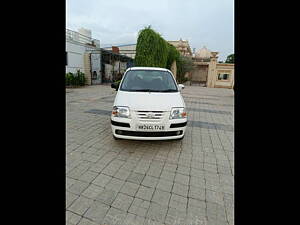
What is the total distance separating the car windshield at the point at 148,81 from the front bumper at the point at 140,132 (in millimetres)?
1047

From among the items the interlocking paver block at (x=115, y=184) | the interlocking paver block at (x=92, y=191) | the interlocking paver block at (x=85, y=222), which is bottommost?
the interlocking paver block at (x=85, y=222)

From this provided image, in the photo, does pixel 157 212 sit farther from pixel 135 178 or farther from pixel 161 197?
pixel 135 178

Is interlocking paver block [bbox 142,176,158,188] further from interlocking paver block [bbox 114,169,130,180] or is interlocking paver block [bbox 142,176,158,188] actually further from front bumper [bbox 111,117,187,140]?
front bumper [bbox 111,117,187,140]

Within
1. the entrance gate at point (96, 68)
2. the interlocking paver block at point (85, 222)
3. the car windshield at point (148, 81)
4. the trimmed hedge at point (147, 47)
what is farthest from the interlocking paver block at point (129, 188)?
the entrance gate at point (96, 68)

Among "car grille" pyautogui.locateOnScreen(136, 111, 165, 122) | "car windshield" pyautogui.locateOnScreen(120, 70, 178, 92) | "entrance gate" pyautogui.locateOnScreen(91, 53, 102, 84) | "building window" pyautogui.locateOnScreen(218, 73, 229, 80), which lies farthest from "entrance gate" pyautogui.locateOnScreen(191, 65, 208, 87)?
"car grille" pyautogui.locateOnScreen(136, 111, 165, 122)

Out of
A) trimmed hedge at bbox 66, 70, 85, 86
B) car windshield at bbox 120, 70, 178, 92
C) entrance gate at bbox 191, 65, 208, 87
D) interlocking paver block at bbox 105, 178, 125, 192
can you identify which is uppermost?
entrance gate at bbox 191, 65, 208, 87

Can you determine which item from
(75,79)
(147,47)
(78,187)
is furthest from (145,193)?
(75,79)

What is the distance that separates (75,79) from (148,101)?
530 inches

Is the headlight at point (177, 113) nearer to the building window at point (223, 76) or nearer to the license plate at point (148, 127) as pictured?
the license plate at point (148, 127)

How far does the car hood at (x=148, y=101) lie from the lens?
337 cm

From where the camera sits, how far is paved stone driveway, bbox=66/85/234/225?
1999 mm

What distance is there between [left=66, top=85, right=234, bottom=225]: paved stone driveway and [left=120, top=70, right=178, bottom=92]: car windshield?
49.5 inches
